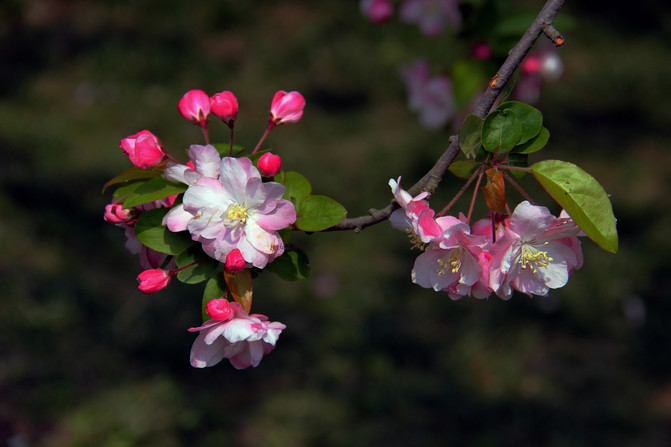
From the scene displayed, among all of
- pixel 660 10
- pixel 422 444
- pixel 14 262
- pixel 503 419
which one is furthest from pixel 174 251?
pixel 660 10

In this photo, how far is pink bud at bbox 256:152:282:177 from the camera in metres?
0.89

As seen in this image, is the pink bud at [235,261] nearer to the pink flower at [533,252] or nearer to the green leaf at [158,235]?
the green leaf at [158,235]

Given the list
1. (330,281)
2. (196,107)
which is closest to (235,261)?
(196,107)

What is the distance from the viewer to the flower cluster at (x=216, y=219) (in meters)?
0.86

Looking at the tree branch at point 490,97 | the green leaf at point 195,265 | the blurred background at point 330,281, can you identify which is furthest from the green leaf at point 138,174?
the blurred background at point 330,281

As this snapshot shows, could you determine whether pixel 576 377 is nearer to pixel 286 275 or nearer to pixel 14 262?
pixel 286 275

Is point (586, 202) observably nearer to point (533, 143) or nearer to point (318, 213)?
point (533, 143)

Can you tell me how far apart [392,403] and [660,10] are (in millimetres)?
3975

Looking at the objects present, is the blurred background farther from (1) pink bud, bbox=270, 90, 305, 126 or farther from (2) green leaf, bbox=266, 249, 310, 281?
(2) green leaf, bbox=266, 249, 310, 281

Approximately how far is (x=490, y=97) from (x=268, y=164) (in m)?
0.32

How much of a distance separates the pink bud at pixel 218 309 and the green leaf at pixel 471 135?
15.2 inches

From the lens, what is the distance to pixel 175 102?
4.13 metres

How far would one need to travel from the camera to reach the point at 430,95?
2221 mm

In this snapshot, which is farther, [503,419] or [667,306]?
[667,306]
